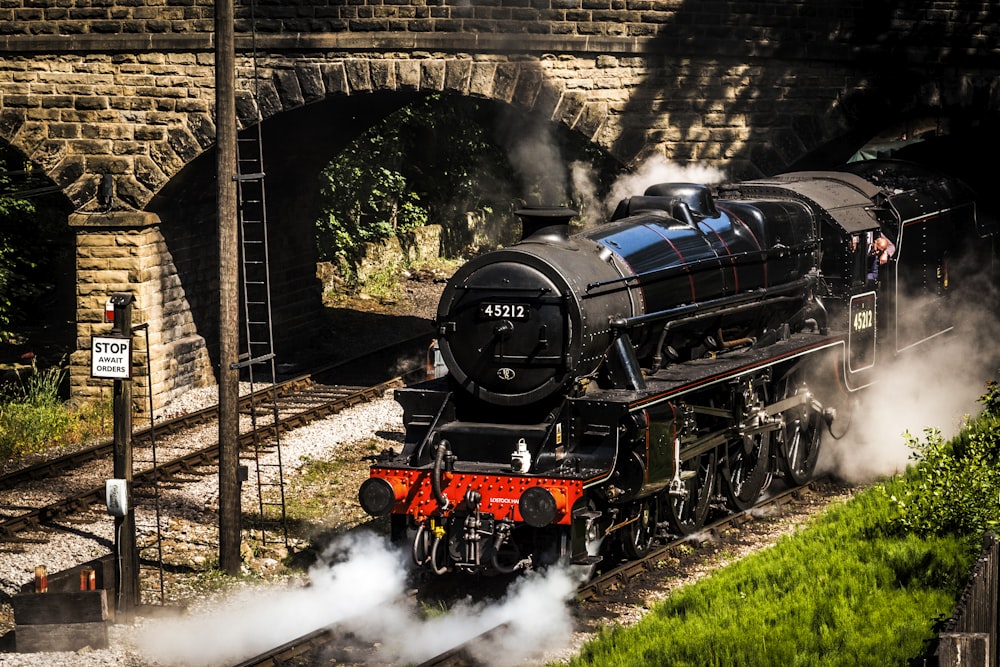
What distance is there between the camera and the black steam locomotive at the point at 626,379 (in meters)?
9.57

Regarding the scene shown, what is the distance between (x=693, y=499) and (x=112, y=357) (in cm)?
480

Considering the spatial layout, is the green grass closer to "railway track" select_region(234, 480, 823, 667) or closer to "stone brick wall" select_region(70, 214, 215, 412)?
"railway track" select_region(234, 480, 823, 667)

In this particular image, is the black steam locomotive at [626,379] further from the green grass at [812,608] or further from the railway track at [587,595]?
the green grass at [812,608]

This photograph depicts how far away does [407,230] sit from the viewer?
30.8 m

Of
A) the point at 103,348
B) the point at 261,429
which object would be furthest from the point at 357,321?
the point at 103,348

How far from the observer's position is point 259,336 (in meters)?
21.2

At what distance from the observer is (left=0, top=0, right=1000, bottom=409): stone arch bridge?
52.5ft

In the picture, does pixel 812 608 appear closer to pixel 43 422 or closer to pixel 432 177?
pixel 43 422

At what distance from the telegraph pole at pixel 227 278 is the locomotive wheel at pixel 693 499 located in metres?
3.57

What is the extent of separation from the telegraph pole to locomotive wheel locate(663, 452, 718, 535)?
3.57 meters

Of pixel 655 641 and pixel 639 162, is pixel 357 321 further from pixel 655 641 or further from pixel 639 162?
pixel 655 641

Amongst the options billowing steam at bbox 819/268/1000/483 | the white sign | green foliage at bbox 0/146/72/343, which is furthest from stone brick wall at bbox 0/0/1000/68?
the white sign

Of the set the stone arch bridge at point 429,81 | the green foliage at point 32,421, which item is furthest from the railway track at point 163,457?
the stone arch bridge at point 429,81

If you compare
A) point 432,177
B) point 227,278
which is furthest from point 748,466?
point 432,177
